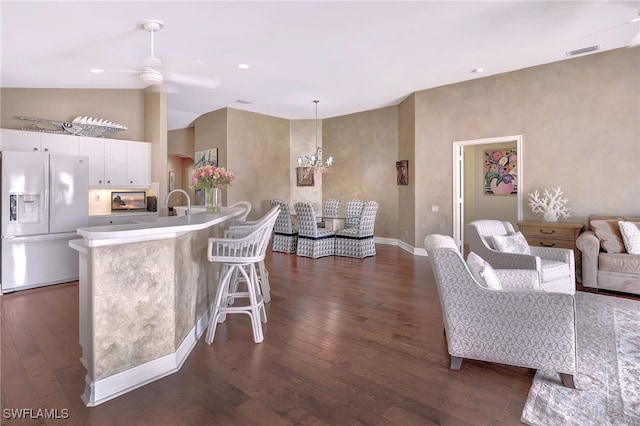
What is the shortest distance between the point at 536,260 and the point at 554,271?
17.7 inches

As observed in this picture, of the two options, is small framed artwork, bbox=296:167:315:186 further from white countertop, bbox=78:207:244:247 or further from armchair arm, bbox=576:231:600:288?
white countertop, bbox=78:207:244:247

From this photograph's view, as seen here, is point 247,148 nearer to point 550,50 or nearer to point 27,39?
point 27,39

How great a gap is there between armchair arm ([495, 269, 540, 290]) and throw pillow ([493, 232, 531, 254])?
0.98m

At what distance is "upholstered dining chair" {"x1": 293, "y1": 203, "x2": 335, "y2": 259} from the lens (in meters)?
6.52

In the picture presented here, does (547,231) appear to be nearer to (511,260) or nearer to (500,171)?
(511,260)

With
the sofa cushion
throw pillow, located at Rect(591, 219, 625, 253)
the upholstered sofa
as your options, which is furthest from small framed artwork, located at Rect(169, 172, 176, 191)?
the sofa cushion

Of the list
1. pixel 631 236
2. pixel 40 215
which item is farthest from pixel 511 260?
pixel 40 215

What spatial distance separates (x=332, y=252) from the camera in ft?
22.6

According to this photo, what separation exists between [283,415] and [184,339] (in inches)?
43.3

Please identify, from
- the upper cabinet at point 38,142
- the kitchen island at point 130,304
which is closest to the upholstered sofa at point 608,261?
the kitchen island at point 130,304

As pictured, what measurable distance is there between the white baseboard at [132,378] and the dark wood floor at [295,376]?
0.17 feet

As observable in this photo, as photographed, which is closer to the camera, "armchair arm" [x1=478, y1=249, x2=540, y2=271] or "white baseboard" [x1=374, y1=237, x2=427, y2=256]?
"armchair arm" [x1=478, y1=249, x2=540, y2=271]

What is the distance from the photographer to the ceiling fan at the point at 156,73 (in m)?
3.56

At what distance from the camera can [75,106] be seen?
5387 mm
